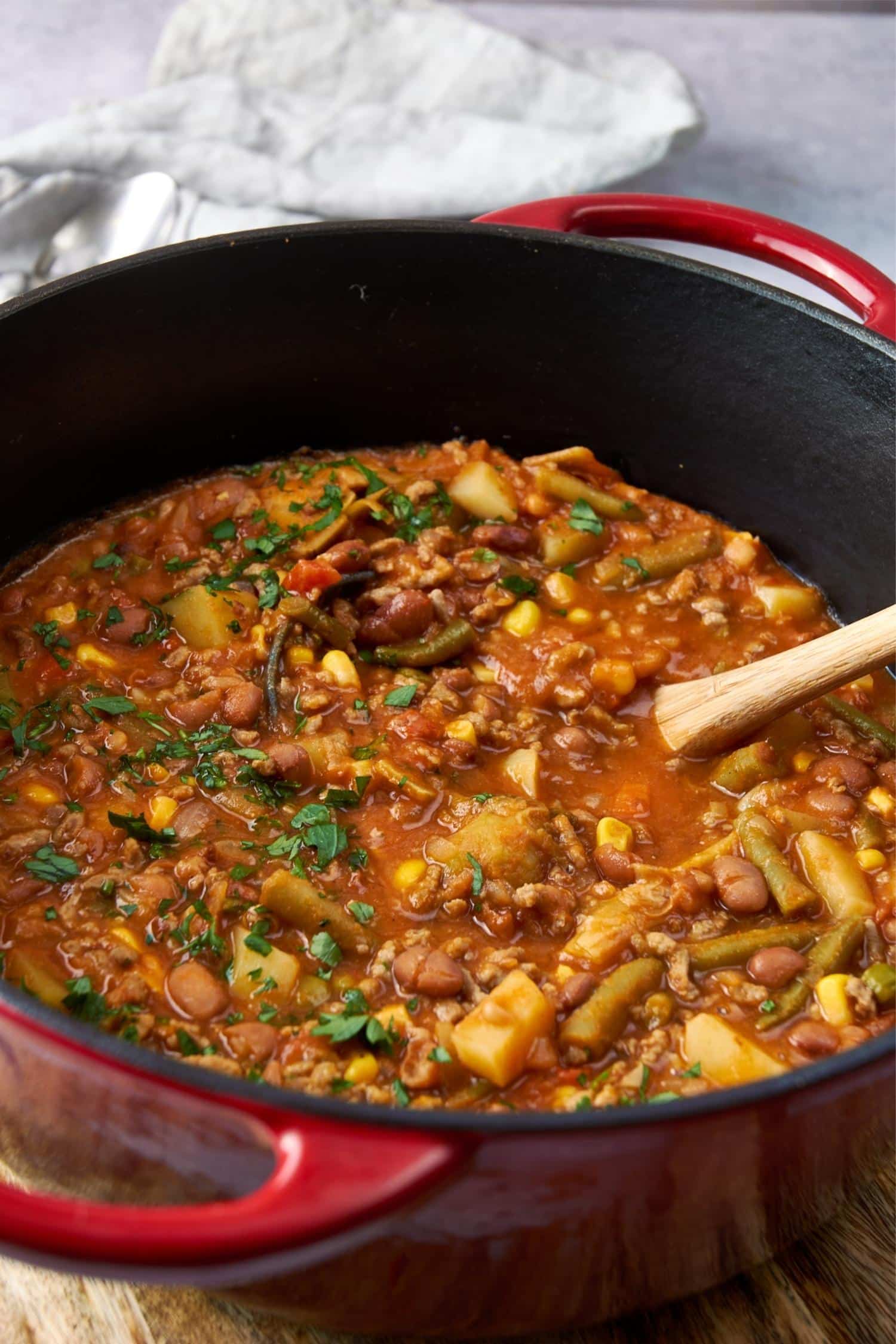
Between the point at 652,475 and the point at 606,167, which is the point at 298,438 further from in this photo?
the point at 606,167

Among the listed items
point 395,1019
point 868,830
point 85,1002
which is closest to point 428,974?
point 395,1019

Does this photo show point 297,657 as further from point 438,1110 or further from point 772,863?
point 438,1110

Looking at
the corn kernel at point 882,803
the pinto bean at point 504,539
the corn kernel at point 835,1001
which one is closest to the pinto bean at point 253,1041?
the corn kernel at point 835,1001

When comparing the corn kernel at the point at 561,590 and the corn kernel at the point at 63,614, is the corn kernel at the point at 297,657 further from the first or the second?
the corn kernel at the point at 561,590

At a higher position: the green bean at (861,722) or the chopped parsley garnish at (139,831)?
the chopped parsley garnish at (139,831)

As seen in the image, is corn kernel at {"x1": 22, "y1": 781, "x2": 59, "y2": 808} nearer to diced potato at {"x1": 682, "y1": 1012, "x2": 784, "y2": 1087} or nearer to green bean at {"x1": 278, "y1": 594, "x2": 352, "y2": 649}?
green bean at {"x1": 278, "y1": 594, "x2": 352, "y2": 649}

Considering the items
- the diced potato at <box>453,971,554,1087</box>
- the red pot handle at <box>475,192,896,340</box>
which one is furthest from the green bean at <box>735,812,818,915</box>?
the red pot handle at <box>475,192,896,340</box>
